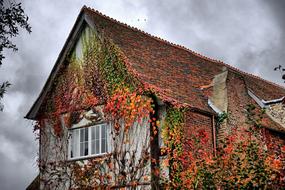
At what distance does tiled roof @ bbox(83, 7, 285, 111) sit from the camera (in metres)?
19.4

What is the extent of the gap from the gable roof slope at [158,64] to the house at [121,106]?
0.21 feet

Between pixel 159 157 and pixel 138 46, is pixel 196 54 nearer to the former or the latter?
pixel 138 46

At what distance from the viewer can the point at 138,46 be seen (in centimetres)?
2189

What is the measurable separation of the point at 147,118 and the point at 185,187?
312 centimetres

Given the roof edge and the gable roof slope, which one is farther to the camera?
the roof edge

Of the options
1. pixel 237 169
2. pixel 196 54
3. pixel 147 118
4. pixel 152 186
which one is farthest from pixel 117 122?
pixel 196 54

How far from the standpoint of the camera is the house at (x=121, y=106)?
18.1 metres

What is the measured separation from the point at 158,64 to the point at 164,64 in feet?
1.74

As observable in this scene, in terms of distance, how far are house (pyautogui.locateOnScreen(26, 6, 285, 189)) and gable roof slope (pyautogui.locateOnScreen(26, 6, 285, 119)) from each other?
2.5 inches

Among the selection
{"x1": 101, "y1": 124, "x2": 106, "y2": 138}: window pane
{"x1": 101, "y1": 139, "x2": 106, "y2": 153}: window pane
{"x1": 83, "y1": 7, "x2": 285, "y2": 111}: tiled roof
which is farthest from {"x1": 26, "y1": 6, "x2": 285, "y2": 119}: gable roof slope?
{"x1": 101, "y1": 139, "x2": 106, "y2": 153}: window pane

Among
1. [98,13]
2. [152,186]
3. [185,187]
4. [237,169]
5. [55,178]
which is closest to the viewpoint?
[237,169]

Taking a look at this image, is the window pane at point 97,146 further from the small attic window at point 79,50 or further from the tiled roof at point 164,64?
the small attic window at point 79,50

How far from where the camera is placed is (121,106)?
18.8m

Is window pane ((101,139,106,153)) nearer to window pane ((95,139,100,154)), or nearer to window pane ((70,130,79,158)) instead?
window pane ((95,139,100,154))
